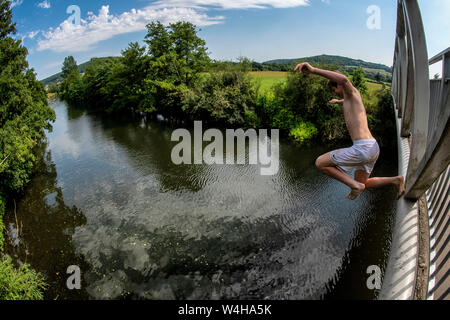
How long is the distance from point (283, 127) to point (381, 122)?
7.80m

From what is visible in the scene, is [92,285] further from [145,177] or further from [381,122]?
[381,122]

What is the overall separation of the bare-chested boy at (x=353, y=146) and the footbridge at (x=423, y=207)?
492mm

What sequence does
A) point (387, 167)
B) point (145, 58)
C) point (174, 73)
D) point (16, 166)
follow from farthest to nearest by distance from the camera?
point (145, 58) → point (174, 73) → point (387, 167) → point (16, 166)

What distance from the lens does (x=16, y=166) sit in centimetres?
1265

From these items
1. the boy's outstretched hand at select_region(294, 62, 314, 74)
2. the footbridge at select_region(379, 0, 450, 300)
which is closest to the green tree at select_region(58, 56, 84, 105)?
the boy's outstretched hand at select_region(294, 62, 314, 74)

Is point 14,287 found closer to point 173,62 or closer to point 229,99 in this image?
point 229,99

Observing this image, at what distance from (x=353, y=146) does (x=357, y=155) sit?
151 millimetres

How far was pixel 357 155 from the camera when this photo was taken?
12.1ft

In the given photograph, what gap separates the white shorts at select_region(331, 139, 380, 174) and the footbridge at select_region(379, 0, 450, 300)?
2.06ft

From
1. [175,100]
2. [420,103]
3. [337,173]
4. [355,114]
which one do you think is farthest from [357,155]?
[175,100]

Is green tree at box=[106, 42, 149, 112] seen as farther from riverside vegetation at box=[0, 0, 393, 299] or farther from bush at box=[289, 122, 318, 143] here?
bush at box=[289, 122, 318, 143]

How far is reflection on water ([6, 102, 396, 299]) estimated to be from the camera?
7574mm

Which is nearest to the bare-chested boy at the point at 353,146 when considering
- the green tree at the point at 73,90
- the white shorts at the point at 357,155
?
the white shorts at the point at 357,155
